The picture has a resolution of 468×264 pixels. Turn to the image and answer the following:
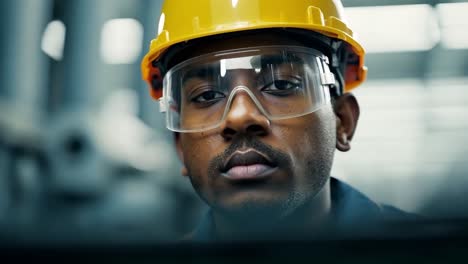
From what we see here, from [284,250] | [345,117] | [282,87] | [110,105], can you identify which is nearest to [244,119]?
[282,87]

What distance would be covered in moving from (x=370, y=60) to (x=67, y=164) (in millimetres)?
2267

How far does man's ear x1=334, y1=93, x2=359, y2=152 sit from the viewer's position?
175 cm

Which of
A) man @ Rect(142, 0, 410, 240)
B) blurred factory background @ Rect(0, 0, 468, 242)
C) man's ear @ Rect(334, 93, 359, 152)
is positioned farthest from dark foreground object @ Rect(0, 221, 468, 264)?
blurred factory background @ Rect(0, 0, 468, 242)

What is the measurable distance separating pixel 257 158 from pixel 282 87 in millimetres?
229

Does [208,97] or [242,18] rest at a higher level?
[242,18]

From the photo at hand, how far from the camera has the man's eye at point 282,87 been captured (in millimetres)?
1524

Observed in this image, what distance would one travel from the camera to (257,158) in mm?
1478

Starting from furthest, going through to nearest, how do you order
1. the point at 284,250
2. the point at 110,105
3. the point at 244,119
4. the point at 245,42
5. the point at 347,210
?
1. the point at 110,105
2. the point at 347,210
3. the point at 245,42
4. the point at 244,119
5. the point at 284,250

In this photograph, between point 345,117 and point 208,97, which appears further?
point 345,117

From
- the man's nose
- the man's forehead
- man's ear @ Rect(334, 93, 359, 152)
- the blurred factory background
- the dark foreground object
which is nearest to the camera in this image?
the dark foreground object

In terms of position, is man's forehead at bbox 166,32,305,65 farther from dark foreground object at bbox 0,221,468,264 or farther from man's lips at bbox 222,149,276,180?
dark foreground object at bbox 0,221,468,264

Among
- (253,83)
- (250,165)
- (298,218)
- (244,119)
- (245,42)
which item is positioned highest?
(245,42)

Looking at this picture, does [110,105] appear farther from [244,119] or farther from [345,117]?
[244,119]

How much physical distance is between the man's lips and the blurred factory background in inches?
58.2
